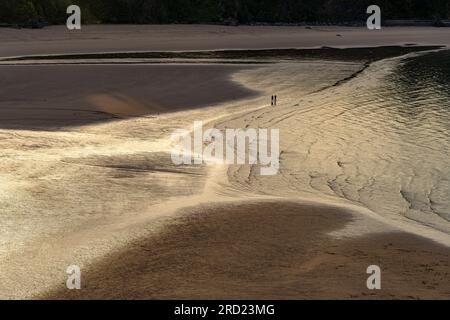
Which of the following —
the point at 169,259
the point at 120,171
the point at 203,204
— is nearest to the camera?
the point at 169,259

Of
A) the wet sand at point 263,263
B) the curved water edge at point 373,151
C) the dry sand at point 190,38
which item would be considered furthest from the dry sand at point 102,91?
the dry sand at point 190,38

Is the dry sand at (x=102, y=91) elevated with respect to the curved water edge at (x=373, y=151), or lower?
elevated

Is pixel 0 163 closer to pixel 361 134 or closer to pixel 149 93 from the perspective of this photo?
pixel 361 134

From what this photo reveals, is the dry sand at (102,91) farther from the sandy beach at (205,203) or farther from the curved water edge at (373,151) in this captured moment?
the curved water edge at (373,151)

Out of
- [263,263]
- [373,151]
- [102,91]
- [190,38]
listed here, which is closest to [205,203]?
[263,263]

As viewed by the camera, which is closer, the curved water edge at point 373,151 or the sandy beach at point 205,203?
the sandy beach at point 205,203

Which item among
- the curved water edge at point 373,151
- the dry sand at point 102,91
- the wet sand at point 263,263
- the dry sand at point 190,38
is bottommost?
the wet sand at point 263,263

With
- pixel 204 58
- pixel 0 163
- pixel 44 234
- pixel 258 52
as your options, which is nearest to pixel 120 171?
pixel 0 163

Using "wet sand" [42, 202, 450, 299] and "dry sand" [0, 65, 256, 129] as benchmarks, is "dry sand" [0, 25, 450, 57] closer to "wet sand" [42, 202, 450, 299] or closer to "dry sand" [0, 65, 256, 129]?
"dry sand" [0, 65, 256, 129]
